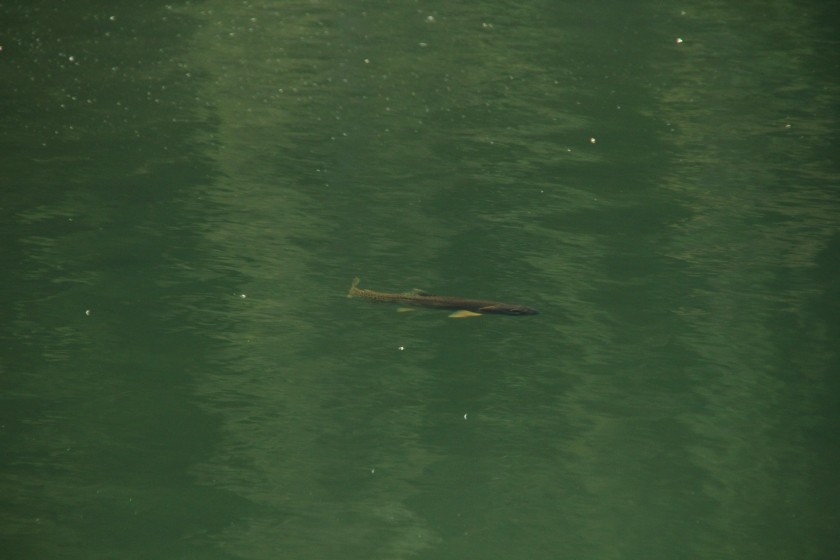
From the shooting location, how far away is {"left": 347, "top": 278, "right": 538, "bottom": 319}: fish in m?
5.39

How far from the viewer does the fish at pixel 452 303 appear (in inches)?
212

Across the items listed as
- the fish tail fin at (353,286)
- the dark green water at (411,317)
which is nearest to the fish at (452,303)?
the fish tail fin at (353,286)

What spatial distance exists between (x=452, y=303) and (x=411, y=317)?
360 mm

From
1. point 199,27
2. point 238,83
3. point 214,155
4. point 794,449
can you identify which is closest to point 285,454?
point 794,449

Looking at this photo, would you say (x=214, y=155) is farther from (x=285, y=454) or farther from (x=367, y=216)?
(x=285, y=454)

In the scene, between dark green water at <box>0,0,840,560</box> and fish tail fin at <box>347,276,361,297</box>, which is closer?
dark green water at <box>0,0,840,560</box>

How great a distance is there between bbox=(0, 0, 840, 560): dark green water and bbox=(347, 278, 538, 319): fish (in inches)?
6.3

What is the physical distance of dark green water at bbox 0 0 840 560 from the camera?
4418mm

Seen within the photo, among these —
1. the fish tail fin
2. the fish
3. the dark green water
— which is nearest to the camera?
the dark green water

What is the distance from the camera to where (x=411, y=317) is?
18.7 feet

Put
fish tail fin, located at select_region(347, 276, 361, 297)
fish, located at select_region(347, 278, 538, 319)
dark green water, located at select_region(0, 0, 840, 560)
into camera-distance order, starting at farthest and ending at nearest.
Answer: fish tail fin, located at select_region(347, 276, 361, 297) < fish, located at select_region(347, 278, 538, 319) < dark green water, located at select_region(0, 0, 840, 560)

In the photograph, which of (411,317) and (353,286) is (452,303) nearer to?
(411,317)

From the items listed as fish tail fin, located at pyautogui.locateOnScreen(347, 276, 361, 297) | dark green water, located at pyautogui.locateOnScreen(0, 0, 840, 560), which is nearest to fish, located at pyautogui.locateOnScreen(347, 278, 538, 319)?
fish tail fin, located at pyautogui.locateOnScreen(347, 276, 361, 297)

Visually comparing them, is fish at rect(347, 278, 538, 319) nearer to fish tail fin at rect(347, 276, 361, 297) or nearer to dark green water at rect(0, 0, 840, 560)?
fish tail fin at rect(347, 276, 361, 297)
